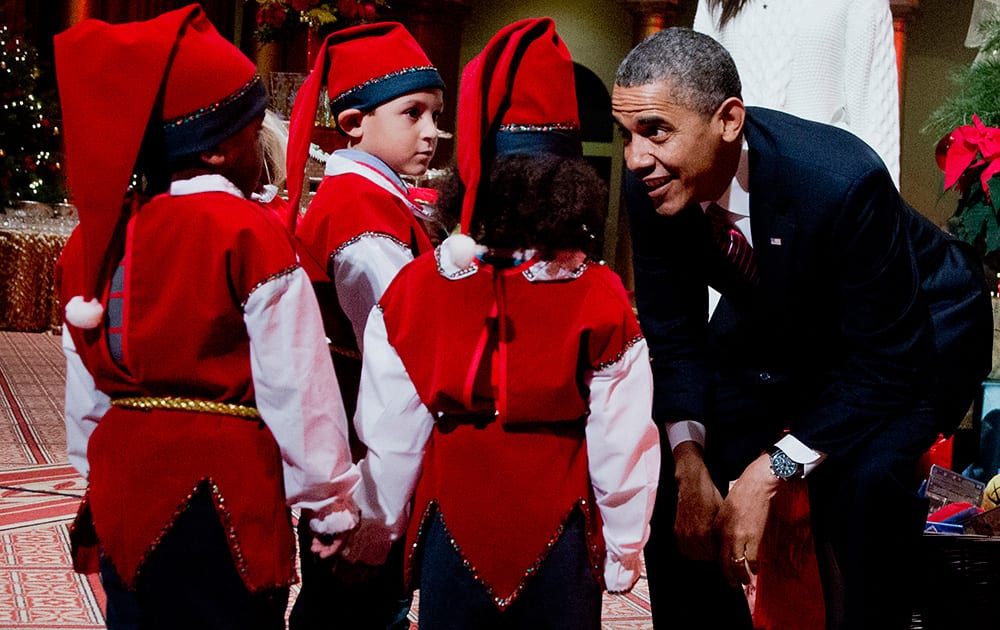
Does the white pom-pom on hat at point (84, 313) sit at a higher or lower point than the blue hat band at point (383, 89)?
lower

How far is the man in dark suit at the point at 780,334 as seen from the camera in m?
2.15

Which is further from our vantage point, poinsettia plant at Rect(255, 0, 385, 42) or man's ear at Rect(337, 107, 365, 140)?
poinsettia plant at Rect(255, 0, 385, 42)

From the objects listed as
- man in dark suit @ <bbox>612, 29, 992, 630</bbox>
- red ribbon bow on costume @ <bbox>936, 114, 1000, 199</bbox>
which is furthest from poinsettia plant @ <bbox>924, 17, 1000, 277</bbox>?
man in dark suit @ <bbox>612, 29, 992, 630</bbox>

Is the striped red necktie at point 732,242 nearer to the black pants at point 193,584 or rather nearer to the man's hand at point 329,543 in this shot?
the man's hand at point 329,543

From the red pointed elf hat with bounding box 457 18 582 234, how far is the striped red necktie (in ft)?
1.29

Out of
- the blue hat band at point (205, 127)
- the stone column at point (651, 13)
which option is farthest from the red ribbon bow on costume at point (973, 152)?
the stone column at point (651, 13)

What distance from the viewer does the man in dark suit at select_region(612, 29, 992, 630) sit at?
7.06ft

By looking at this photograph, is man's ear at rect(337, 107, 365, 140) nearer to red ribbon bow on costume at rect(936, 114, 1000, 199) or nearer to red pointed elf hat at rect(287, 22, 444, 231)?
red pointed elf hat at rect(287, 22, 444, 231)

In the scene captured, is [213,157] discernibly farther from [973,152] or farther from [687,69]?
[973,152]

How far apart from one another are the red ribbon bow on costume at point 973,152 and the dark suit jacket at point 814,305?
1.57 meters

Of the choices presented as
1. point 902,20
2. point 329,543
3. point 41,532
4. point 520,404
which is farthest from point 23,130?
point 520,404

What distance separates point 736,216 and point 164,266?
1074 millimetres

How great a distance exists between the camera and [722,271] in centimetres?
238

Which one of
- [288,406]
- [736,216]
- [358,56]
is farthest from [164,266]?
[736,216]
